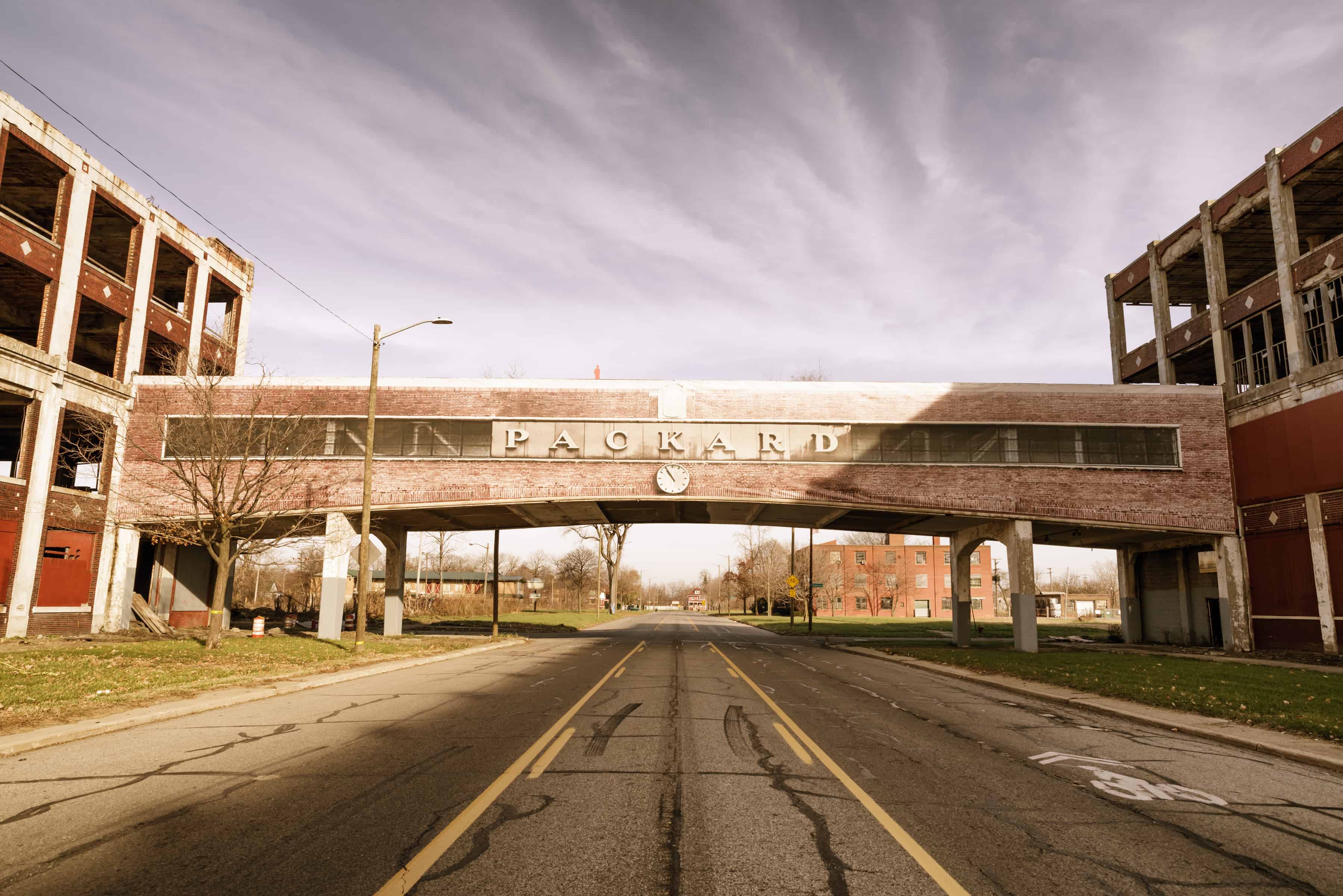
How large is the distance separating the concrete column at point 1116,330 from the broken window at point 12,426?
4562cm

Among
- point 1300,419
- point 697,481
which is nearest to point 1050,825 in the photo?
point 697,481

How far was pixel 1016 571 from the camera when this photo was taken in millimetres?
30078

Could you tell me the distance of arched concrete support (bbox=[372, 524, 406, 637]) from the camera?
3406 centimetres

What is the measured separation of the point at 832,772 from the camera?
25.4 feet

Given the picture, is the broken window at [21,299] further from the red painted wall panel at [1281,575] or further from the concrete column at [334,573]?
the red painted wall panel at [1281,575]

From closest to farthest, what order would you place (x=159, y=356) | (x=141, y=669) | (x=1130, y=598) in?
(x=141, y=669), (x=159, y=356), (x=1130, y=598)

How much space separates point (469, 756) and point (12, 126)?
90.0 feet

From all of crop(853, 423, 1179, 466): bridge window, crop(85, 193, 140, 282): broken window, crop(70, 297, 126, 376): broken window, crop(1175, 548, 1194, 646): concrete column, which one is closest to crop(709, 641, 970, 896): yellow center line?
crop(853, 423, 1179, 466): bridge window

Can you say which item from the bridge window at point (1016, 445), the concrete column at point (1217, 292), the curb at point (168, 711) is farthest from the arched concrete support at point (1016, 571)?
the curb at point (168, 711)

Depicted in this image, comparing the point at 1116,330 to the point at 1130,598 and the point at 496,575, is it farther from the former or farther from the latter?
the point at 496,575

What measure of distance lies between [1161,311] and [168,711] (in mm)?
39283

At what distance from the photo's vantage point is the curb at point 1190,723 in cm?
922

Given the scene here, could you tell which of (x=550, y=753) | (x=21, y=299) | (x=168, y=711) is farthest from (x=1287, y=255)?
(x=21, y=299)

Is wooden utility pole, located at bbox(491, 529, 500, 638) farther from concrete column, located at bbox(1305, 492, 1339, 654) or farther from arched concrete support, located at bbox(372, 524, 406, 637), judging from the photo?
concrete column, located at bbox(1305, 492, 1339, 654)
